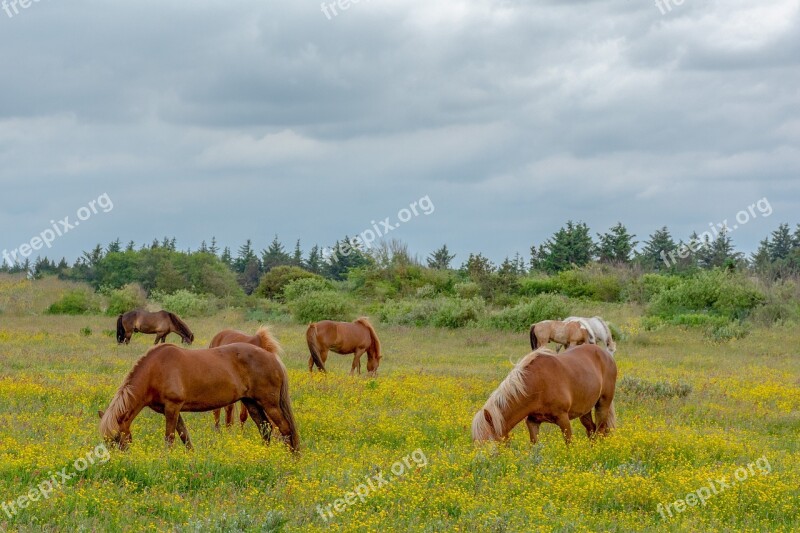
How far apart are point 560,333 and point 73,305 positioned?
3069 centimetres

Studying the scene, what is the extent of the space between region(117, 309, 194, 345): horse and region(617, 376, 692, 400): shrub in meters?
16.1

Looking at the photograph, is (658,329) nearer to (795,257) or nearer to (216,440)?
(216,440)

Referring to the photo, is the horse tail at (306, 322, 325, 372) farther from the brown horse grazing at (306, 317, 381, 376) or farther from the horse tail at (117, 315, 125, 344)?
the horse tail at (117, 315, 125, 344)

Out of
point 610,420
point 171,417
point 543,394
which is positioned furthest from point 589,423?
point 171,417

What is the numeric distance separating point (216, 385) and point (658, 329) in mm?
25773

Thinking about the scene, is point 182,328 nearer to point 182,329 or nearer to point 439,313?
point 182,329

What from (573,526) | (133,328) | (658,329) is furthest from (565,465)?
(658,329)

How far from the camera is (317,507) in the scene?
7664 mm

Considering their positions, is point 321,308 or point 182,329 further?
point 321,308

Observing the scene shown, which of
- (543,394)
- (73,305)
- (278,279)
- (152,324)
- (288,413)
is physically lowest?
(288,413)

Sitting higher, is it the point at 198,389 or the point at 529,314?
the point at 198,389

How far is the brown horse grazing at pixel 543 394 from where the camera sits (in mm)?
10297

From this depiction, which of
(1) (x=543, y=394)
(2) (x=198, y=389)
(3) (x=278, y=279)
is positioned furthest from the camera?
(3) (x=278, y=279)

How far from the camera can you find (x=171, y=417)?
1000 centimetres
